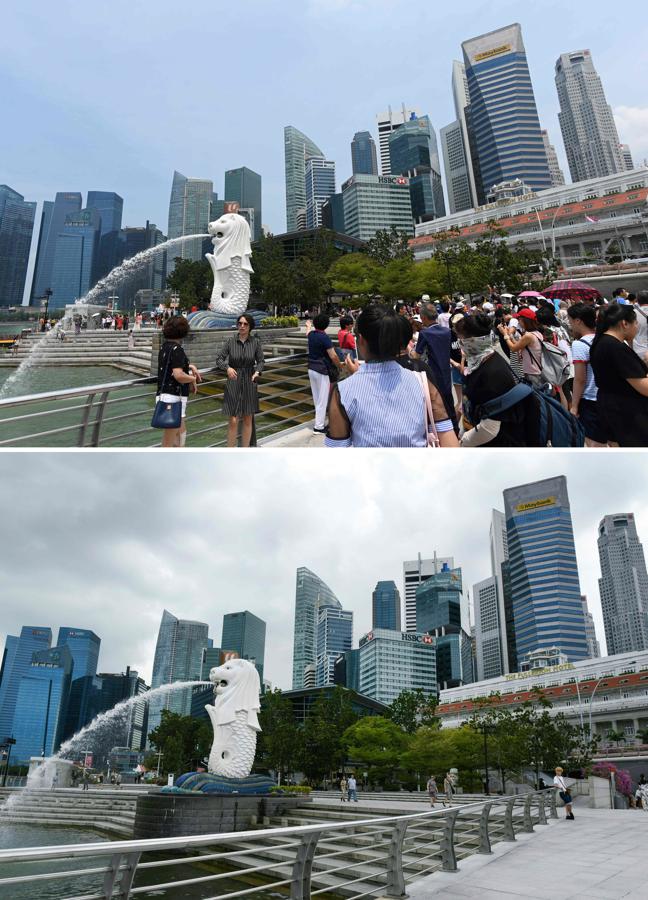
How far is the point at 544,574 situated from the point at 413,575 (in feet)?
266

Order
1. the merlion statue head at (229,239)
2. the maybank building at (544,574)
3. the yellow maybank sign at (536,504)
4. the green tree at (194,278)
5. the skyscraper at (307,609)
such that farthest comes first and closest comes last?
1. the skyscraper at (307,609)
2. the yellow maybank sign at (536,504)
3. the maybank building at (544,574)
4. the green tree at (194,278)
5. the merlion statue head at (229,239)

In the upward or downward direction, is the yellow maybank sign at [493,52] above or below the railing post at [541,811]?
above

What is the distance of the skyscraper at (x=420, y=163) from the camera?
14564 centimetres

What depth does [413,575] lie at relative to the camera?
A: 6339 inches

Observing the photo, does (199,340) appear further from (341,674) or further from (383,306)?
(341,674)

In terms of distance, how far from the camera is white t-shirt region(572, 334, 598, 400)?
14.6ft

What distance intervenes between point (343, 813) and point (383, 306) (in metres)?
12.2

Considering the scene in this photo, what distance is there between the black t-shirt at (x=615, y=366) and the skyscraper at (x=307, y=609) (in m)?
143

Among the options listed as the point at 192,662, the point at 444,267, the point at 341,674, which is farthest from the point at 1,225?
the point at 444,267

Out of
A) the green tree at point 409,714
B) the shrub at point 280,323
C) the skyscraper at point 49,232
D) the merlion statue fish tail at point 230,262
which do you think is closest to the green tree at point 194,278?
the shrub at point 280,323

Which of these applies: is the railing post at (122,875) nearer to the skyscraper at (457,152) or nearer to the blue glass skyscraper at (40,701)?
the blue glass skyscraper at (40,701)

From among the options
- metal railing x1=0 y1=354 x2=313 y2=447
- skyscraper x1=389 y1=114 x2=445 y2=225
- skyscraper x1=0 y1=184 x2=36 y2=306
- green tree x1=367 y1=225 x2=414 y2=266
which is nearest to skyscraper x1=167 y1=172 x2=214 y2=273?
skyscraper x1=0 y1=184 x2=36 y2=306

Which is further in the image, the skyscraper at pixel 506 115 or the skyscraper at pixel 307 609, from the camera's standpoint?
the skyscraper at pixel 307 609

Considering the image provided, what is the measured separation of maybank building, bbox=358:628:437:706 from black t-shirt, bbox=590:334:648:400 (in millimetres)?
79155
